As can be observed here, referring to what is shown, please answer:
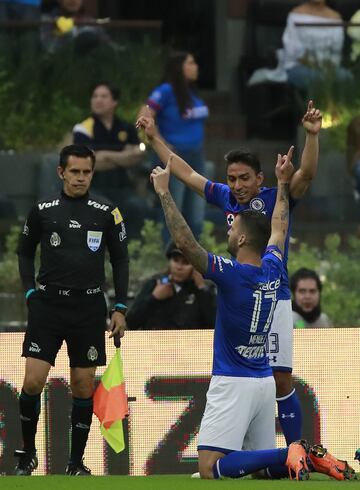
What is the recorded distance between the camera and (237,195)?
9.80m

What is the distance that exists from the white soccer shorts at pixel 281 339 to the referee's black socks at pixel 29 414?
4.89 ft

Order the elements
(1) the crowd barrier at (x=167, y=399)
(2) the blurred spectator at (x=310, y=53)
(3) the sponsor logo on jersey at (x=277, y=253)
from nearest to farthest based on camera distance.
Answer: (3) the sponsor logo on jersey at (x=277, y=253), (1) the crowd barrier at (x=167, y=399), (2) the blurred spectator at (x=310, y=53)

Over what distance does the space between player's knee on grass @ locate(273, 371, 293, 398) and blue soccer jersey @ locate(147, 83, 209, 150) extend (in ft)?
14.9

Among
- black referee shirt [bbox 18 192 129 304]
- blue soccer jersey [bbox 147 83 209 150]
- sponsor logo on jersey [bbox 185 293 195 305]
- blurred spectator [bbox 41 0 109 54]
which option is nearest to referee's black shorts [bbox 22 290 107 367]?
black referee shirt [bbox 18 192 129 304]

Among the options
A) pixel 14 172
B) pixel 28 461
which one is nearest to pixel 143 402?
pixel 28 461

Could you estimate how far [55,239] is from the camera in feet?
32.3

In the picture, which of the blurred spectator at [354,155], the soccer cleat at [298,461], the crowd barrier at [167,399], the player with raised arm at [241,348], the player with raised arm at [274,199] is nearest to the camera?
the soccer cleat at [298,461]

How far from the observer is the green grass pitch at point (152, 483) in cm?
836

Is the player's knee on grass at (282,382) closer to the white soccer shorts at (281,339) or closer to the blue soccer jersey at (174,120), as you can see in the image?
the white soccer shorts at (281,339)

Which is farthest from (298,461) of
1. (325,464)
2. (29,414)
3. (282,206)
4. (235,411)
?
(29,414)

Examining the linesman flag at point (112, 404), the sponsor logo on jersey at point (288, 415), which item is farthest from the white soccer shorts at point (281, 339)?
the linesman flag at point (112, 404)

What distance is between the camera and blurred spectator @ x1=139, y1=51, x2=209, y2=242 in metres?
14.1

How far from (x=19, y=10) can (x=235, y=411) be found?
22.4 feet

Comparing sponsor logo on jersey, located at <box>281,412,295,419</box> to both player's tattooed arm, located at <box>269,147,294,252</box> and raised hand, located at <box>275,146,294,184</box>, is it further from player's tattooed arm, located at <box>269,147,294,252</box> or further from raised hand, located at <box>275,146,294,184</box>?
raised hand, located at <box>275,146,294,184</box>
